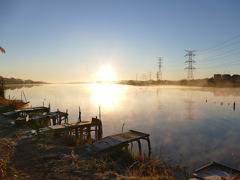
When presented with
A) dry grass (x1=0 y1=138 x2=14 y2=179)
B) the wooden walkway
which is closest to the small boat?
the wooden walkway

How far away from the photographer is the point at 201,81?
6708 inches

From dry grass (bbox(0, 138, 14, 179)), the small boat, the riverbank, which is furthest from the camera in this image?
the small boat

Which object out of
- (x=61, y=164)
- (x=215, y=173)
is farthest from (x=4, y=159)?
(x=215, y=173)

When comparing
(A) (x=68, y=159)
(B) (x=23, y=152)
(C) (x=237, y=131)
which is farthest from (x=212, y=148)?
(B) (x=23, y=152)

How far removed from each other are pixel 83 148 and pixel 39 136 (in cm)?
518

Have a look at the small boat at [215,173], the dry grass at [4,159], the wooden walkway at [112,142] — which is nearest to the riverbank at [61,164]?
the dry grass at [4,159]

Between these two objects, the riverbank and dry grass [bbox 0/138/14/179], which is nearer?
dry grass [bbox 0/138/14/179]

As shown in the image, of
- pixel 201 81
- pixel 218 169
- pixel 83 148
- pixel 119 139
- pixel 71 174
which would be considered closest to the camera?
pixel 71 174

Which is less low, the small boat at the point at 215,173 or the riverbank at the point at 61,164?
the riverbank at the point at 61,164

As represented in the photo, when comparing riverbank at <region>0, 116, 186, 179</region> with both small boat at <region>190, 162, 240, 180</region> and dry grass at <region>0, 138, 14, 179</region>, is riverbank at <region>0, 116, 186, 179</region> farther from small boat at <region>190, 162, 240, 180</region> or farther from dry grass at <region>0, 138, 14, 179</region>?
small boat at <region>190, 162, 240, 180</region>

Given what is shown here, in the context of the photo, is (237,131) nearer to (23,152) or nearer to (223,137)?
(223,137)

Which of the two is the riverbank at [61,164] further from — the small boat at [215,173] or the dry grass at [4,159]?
the small boat at [215,173]

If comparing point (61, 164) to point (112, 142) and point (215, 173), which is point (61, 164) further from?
point (215, 173)

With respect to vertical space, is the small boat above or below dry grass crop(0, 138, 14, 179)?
below
